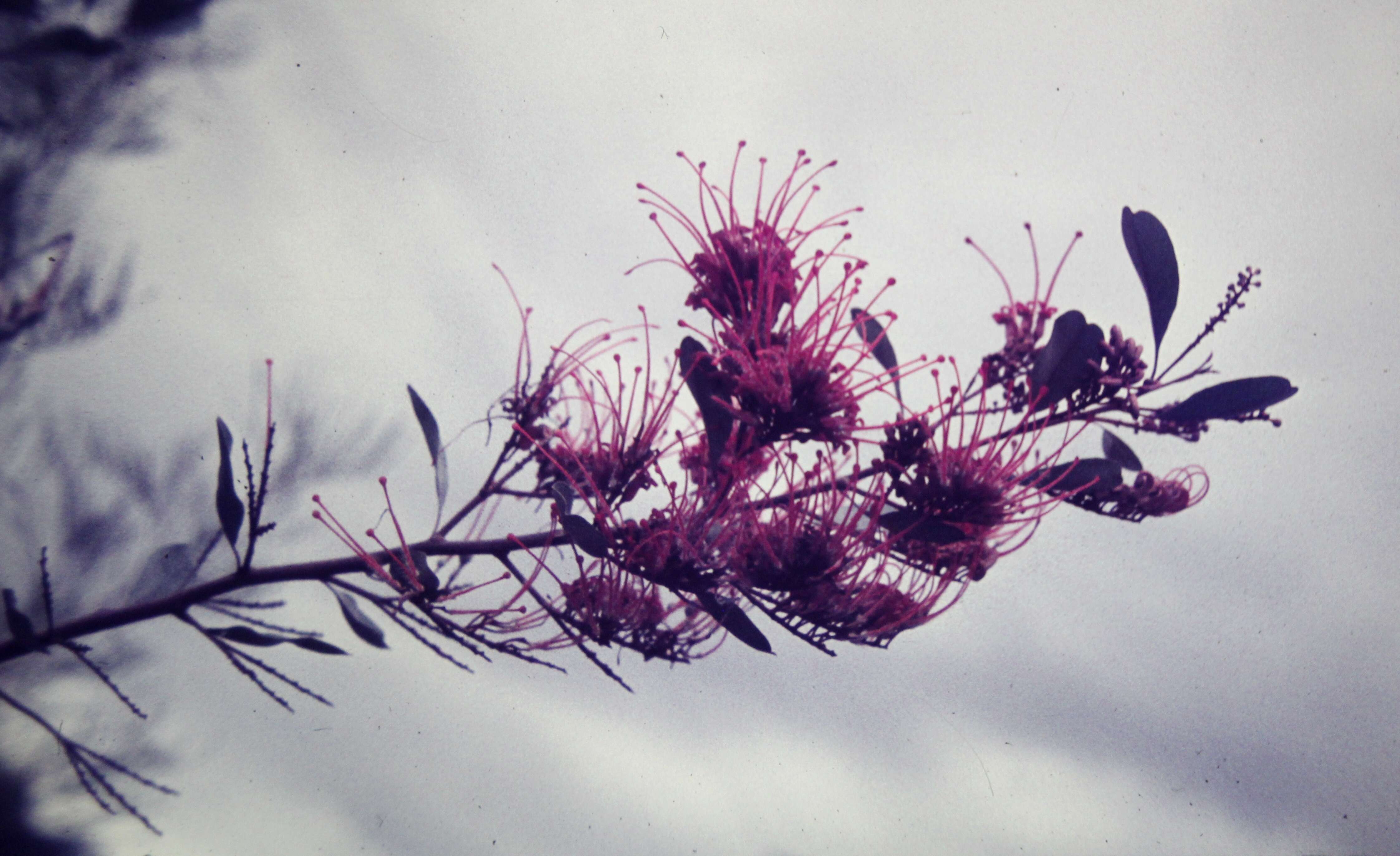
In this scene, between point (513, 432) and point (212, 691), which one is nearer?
point (513, 432)

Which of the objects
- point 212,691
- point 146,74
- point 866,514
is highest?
point 146,74

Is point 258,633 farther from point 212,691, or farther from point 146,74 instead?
point 146,74

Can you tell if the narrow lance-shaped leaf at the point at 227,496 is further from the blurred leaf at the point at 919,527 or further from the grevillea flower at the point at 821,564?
the blurred leaf at the point at 919,527

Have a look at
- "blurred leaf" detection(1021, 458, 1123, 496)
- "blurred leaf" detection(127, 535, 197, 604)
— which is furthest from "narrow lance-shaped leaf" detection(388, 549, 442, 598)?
"blurred leaf" detection(1021, 458, 1123, 496)

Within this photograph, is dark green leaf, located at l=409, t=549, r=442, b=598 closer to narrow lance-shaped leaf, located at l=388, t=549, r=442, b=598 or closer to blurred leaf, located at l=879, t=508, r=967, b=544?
narrow lance-shaped leaf, located at l=388, t=549, r=442, b=598

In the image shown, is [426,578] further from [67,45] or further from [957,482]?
[67,45]

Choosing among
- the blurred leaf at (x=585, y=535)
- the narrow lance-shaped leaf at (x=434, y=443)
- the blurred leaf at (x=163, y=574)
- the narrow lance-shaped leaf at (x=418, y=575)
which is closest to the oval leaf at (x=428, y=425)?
the narrow lance-shaped leaf at (x=434, y=443)

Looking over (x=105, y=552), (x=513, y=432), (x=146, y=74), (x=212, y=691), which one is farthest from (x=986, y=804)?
(x=146, y=74)
